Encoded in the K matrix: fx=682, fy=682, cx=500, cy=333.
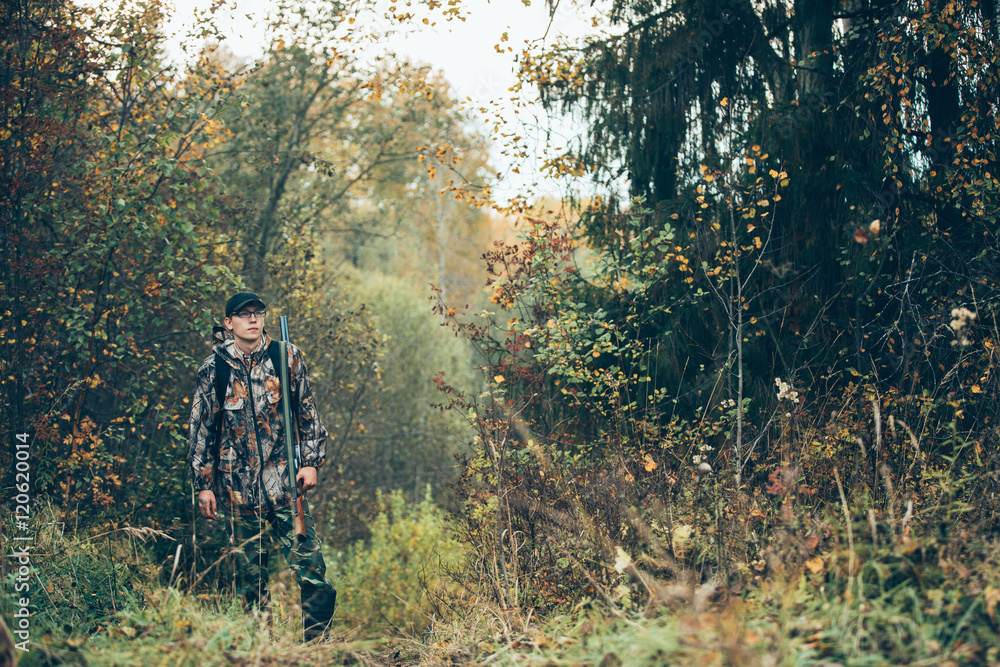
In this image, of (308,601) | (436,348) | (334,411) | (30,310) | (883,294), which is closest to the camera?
(308,601)

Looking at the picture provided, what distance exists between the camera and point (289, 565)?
3664 millimetres

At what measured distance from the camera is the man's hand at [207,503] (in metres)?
3.59

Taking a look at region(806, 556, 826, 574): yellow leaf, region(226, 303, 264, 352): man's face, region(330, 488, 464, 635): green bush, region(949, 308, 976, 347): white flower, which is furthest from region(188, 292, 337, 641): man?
region(330, 488, 464, 635): green bush

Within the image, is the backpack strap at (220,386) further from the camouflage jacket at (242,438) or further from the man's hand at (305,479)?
the man's hand at (305,479)

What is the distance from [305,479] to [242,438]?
408 mm

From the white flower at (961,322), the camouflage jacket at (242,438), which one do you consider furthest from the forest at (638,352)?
the camouflage jacket at (242,438)

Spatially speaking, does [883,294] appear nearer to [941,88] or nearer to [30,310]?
[941,88]

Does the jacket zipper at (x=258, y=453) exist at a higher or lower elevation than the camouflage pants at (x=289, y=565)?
higher

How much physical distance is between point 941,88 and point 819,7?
1088mm

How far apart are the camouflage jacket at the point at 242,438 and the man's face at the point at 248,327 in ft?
0.16

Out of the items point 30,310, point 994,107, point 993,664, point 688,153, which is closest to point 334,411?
point 30,310

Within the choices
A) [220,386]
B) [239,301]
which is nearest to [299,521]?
[220,386]

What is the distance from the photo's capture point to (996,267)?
4371 mm

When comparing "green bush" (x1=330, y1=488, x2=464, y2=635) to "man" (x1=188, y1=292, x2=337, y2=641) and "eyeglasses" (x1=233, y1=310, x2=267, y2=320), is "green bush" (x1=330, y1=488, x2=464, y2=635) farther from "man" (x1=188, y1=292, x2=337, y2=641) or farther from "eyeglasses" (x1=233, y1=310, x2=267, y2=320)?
"eyeglasses" (x1=233, y1=310, x2=267, y2=320)
